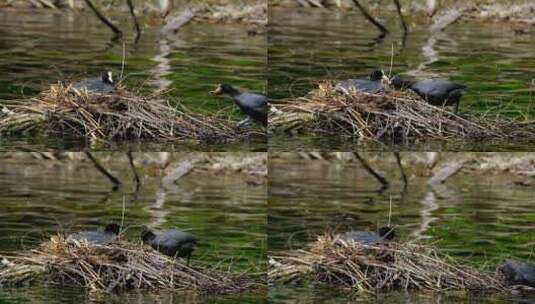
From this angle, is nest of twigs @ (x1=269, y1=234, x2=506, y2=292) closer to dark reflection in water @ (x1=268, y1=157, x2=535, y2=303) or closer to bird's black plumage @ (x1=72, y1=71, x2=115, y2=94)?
dark reflection in water @ (x1=268, y1=157, x2=535, y2=303)

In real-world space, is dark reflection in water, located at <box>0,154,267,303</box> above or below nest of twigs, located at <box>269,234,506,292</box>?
above

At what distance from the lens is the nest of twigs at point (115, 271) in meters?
10.4

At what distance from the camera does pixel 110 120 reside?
1089cm

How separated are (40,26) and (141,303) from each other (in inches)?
142

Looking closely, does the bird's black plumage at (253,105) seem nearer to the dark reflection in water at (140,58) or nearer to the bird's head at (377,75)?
the dark reflection in water at (140,58)

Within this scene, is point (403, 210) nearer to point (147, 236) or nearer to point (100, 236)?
point (147, 236)

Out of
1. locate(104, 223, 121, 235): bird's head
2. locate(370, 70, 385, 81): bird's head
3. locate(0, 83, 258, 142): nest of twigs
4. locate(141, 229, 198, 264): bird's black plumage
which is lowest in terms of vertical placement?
locate(141, 229, 198, 264): bird's black plumage

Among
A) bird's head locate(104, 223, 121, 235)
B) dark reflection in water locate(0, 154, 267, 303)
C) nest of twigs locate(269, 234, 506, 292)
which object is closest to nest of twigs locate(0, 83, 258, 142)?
dark reflection in water locate(0, 154, 267, 303)

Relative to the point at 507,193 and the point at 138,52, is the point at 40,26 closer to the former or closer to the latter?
the point at 138,52

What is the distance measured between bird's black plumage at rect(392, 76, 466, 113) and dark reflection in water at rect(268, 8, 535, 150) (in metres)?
0.21

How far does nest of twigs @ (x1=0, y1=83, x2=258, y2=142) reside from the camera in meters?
10.9

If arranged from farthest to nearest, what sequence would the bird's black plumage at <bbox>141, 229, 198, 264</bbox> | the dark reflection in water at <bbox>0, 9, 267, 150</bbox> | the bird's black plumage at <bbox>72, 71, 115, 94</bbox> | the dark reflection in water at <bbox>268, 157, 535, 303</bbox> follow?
1. the dark reflection in water at <bbox>0, 9, 267, 150</bbox>
2. the bird's black plumage at <bbox>72, 71, 115, 94</bbox>
3. the dark reflection in water at <bbox>268, 157, 535, 303</bbox>
4. the bird's black plumage at <bbox>141, 229, 198, 264</bbox>

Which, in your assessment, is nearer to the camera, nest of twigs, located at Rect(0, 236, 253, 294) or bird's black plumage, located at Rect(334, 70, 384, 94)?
nest of twigs, located at Rect(0, 236, 253, 294)

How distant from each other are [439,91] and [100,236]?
2665 millimetres
